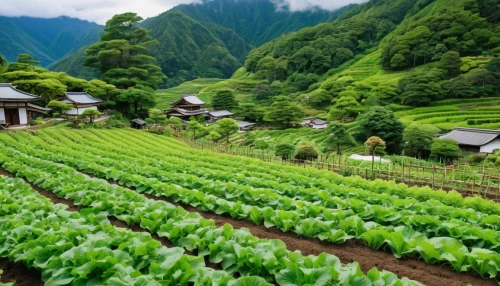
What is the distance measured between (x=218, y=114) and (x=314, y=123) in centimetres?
1666

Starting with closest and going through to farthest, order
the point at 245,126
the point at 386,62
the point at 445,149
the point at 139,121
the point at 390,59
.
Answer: the point at 445,149 < the point at 139,121 < the point at 245,126 < the point at 390,59 < the point at 386,62

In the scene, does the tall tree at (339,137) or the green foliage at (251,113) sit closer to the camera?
the tall tree at (339,137)

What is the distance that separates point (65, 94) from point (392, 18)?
327 feet

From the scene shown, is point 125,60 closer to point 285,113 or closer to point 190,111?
point 190,111

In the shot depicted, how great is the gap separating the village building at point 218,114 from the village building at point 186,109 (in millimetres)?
1161

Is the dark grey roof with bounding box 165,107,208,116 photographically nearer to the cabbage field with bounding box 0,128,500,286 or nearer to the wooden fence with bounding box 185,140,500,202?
the wooden fence with bounding box 185,140,500,202

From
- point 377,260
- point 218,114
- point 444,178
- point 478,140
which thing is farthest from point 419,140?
Answer: point 218,114

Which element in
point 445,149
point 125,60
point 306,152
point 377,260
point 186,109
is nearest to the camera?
point 377,260

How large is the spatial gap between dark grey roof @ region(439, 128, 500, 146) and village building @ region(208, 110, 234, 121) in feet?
119

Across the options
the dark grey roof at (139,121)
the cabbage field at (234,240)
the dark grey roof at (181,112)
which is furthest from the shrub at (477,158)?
the dark grey roof at (181,112)

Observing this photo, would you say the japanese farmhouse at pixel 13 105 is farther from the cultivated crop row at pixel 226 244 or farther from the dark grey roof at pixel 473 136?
the dark grey roof at pixel 473 136

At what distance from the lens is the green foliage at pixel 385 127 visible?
3991 cm

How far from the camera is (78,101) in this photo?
145 ft

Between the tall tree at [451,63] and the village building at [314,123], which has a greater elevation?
the tall tree at [451,63]
